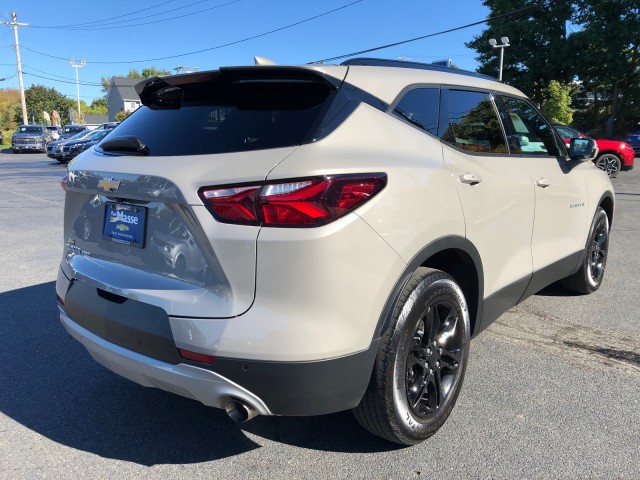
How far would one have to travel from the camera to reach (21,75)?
160 feet

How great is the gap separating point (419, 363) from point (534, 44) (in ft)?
128

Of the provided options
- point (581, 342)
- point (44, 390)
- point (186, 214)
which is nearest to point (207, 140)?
point (186, 214)

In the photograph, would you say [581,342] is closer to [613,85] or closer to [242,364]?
[242,364]

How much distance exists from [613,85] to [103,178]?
38342 millimetres

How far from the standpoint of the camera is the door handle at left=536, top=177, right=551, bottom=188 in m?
3.49

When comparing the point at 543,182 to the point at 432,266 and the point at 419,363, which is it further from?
the point at 419,363

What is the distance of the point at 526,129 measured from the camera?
373 centimetres

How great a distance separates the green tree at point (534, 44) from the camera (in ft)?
113

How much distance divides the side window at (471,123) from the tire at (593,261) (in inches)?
72.3

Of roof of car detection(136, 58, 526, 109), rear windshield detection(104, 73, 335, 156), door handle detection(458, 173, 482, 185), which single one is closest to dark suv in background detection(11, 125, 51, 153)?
roof of car detection(136, 58, 526, 109)

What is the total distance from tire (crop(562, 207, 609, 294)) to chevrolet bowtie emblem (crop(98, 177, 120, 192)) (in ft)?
12.6

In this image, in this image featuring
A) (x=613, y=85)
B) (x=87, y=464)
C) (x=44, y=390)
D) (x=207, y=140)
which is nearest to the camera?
(x=207, y=140)

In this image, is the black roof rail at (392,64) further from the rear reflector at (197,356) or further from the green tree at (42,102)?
the green tree at (42,102)

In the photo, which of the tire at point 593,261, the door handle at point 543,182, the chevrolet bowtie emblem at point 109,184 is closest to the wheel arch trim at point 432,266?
the door handle at point 543,182
